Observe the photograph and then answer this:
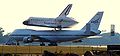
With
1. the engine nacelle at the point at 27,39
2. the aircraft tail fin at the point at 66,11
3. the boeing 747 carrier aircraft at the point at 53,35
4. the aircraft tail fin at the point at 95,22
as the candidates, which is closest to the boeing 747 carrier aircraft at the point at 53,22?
the aircraft tail fin at the point at 66,11

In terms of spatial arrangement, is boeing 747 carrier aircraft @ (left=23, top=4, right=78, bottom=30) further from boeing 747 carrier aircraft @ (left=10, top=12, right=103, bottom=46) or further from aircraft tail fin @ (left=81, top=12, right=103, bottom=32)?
boeing 747 carrier aircraft @ (left=10, top=12, right=103, bottom=46)

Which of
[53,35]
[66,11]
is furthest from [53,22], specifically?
[53,35]

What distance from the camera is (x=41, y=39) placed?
115 metres

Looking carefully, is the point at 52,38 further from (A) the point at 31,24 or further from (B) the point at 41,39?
(A) the point at 31,24

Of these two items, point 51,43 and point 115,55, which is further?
point 51,43

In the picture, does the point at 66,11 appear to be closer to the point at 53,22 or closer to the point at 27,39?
the point at 53,22

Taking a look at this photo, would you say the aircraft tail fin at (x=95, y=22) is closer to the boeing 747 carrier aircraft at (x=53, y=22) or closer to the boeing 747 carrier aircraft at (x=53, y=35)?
the boeing 747 carrier aircraft at (x=53, y=35)

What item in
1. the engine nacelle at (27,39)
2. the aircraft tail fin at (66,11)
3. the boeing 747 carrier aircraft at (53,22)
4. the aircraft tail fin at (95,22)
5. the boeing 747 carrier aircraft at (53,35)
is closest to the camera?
the engine nacelle at (27,39)

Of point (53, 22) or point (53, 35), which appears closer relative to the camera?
point (53, 35)

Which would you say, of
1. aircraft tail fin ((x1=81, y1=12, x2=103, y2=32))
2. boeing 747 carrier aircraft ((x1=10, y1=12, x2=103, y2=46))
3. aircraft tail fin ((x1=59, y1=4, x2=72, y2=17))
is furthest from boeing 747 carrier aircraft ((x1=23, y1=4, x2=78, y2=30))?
boeing 747 carrier aircraft ((x1=10, y1=12, x2=103, y2=46))

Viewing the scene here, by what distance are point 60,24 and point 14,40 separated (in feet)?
74.4

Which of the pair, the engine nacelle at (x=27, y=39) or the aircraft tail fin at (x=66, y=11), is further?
the aircraft tail fin at (x=66, y=11)

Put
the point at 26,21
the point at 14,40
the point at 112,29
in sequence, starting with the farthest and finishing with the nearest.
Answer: the point at 112,29, the point at 26,21, the point at 14,40

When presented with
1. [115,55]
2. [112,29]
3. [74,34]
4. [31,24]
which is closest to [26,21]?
[31,24]
